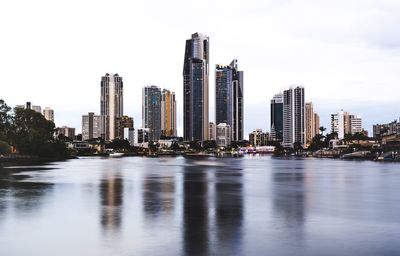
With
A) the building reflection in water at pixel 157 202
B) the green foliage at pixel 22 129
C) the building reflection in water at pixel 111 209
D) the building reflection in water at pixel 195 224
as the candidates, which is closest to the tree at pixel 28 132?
the green foliage at pixel 22 129

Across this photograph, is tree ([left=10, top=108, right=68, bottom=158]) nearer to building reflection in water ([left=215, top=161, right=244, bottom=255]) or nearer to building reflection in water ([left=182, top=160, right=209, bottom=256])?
building reflection in water ([left=182, top=160, right=209, bottom=256])

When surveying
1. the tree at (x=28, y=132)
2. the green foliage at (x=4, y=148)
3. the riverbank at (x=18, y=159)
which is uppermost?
the tree at (x=28, y=132)

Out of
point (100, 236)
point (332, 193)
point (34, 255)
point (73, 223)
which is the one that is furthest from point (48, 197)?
point (332, 193)

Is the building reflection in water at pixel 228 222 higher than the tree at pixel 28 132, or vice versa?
the tree at pixel 28 132

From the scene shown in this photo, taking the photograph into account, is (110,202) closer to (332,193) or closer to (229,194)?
(229,194)

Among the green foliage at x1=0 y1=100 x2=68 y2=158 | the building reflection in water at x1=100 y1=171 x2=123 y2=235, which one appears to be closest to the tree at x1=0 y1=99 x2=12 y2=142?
the green foliage at x1=0 y1=100 x2=68 y2=158

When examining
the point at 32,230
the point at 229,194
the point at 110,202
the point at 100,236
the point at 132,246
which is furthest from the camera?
the point at 229,194

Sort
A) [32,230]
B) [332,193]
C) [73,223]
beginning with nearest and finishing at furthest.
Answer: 1. [32,230]
2. [73,223]
3. [332,193]

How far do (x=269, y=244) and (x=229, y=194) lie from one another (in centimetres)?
2604

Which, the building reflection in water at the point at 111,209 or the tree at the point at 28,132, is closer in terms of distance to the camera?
the building reflection in water at the point at 111,209

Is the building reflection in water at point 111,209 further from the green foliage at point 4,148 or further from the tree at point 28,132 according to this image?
the tree at point 28,132

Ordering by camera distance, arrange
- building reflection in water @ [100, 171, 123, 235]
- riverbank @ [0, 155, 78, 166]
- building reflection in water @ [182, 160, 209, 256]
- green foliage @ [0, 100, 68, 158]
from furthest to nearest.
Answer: green foliage @ [0, 100, 68, 158] < riverbank @ [0, 155, 78, 166] < building reflection in water @ [100, 171, 123, 235] < building reflection in water @ [182, 160, 209, 256]

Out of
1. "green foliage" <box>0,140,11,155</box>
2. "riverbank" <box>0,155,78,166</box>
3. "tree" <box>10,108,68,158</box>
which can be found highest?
"tree" <box>10,108,68,158</box>

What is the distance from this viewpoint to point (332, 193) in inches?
2111
